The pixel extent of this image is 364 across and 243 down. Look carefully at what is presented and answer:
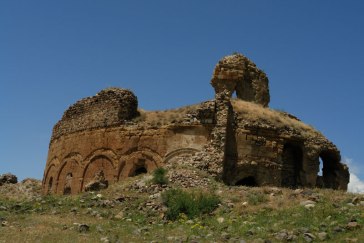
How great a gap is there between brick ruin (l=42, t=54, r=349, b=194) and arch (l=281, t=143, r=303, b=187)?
4cm

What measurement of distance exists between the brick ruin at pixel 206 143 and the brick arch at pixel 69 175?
44 millimetres

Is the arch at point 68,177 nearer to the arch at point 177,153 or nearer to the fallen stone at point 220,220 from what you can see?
the arch at point 177,153

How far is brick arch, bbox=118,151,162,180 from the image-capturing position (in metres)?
18.1

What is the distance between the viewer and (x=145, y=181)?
14.3m

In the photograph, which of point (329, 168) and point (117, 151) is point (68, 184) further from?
point (329, 168)

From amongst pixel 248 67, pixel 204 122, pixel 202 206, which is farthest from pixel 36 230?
pixel 248 67

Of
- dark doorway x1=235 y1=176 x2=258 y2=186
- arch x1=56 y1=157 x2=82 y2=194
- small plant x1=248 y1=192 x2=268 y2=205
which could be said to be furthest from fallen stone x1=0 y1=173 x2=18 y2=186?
small plant x1=248 y1=192 x2=268 y2=205

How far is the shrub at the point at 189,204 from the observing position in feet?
35.3

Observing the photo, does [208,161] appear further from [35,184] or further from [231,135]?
[35,184]

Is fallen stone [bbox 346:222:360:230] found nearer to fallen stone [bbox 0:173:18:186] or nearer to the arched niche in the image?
the arched niche

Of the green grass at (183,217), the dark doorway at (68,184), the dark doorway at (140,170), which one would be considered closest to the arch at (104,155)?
the dark doorway at (140,170)

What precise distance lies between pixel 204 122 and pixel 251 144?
1.94 meters

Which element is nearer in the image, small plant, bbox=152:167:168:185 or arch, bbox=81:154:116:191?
small plant, bbox=152:167:168:185

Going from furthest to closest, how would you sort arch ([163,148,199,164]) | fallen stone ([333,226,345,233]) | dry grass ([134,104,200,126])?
dry grass ([134,104,200,126]) → arch ([163,148,199,164]) → fallen stone ([333,226,345,233])
